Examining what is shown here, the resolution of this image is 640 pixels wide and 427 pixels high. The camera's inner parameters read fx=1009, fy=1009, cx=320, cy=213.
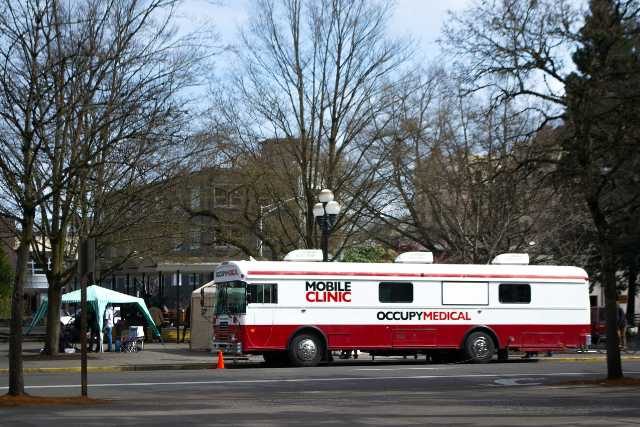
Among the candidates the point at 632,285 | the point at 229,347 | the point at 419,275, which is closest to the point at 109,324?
the point at 229,347

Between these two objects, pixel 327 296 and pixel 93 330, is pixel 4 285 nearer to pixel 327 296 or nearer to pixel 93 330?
pixel 93 330

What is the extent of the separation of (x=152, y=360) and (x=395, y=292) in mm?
7291

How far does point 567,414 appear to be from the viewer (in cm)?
1509

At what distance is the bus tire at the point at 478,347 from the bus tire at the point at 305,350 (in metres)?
4.42

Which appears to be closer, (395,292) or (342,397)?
(342,397)

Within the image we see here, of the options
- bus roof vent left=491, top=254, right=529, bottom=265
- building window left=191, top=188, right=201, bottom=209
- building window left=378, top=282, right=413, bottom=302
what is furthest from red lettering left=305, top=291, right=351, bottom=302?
building window left=191, top=188, right=201, bottom=209

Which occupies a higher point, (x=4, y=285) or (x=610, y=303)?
(x=4, y=285)

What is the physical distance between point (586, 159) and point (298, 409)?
7495 mm

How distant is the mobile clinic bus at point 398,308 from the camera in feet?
90.7

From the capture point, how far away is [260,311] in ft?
90.2

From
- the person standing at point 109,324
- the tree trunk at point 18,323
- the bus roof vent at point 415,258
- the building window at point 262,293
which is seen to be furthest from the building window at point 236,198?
the tree trunk at point 18,323

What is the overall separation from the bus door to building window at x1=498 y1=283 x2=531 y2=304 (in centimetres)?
689

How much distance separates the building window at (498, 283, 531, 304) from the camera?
29734mm

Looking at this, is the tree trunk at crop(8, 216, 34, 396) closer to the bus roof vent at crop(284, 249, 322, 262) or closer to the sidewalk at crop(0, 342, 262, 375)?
the sidewalk at crop(0, 342, 262, 375)
